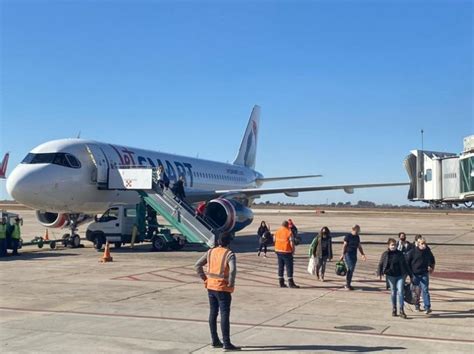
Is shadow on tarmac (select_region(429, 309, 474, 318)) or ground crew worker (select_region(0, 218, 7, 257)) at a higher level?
ground crew worker (select_region(0, 218, 7, 257))

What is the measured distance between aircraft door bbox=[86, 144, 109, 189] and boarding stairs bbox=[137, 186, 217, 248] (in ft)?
5.97

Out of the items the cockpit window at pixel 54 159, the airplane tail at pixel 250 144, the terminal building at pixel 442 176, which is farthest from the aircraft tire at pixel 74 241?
the airplane tail at pixel 250 144

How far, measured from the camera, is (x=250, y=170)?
1876 inches

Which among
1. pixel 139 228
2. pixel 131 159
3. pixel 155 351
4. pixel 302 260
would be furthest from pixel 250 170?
pixel 155 351

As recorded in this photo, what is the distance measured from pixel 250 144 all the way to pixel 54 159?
28011 mm

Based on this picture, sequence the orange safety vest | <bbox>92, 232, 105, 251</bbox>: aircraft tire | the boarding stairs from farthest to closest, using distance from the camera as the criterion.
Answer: <bbox>92, 232, 105, 251</bbox>: aircraft tire → the boarding stairs → the orange safety vest

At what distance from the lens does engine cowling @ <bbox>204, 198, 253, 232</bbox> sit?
25.0 m

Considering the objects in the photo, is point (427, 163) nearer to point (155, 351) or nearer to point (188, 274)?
point (155, 351)

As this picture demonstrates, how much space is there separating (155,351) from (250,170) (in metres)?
40.1

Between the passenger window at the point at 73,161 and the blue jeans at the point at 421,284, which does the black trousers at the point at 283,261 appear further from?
the passenger window at the point at 73,161

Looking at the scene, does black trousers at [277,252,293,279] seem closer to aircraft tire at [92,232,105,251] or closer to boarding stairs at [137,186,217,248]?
boarding stairs at [137,186,217,248]

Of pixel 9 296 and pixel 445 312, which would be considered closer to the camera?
pixel 445 312

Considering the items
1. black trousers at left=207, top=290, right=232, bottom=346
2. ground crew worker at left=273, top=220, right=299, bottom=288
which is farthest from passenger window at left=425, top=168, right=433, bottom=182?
ground crew worker at left=273, top=220, right=299, bottom=288

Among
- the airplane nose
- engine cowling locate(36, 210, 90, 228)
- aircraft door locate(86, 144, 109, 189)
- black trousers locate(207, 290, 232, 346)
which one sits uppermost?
aircraft door locate(86, 144, 109, 189)
